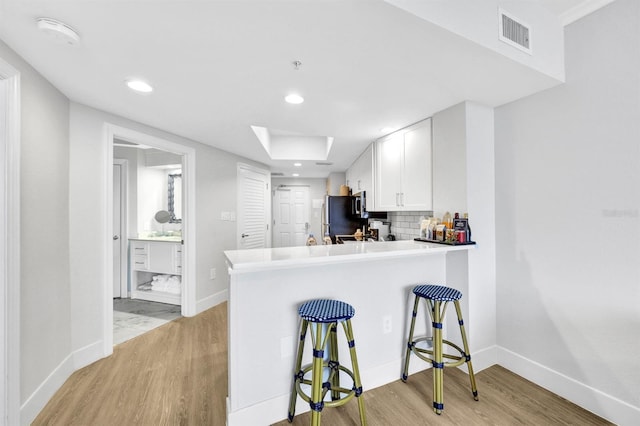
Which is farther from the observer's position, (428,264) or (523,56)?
(428,264)

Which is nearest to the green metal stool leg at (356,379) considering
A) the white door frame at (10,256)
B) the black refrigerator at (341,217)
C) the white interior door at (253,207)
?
the white door frame at (10,256)

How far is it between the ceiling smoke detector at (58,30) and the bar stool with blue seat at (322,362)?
1.83 metres

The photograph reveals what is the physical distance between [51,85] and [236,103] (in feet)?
4.08

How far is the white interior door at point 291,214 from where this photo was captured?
650 centimetres

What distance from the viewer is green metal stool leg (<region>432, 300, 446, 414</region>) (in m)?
1.70

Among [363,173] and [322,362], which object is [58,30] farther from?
[363,173]

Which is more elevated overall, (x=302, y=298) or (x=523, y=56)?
(x=523, y=56)

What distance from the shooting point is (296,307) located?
1.74m

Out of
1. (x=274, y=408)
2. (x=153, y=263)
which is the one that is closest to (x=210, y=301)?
(x=153, y=263)

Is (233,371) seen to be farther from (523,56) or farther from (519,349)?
(523,56)

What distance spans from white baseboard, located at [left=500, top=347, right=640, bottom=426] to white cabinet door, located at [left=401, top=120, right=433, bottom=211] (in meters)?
1.40

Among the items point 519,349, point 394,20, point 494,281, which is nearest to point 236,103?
point 394,20

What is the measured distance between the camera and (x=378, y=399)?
6.03 feet

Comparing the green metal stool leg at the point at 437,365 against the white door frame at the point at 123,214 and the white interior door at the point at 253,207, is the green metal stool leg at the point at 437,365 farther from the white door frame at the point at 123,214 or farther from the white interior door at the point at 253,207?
the white door frame at the point at 123,214
